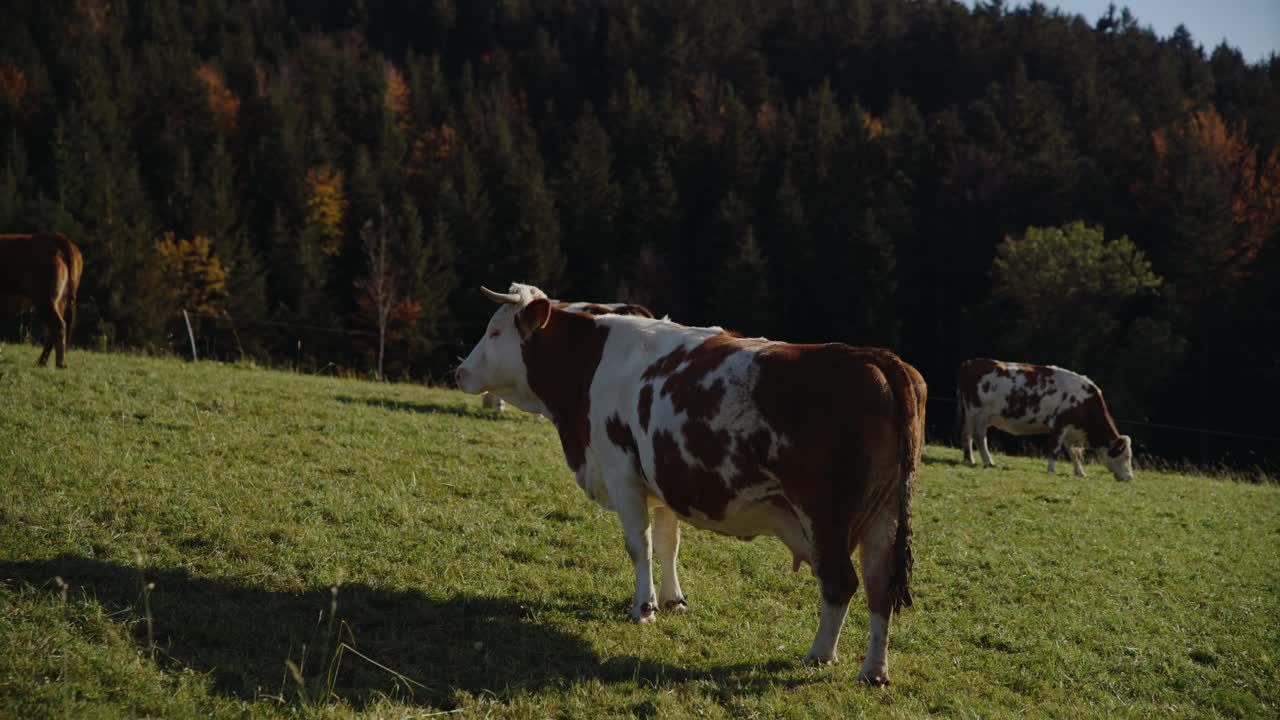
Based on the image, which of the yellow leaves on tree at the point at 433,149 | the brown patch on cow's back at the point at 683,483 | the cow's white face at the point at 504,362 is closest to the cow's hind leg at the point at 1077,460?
the cow's white face at the point at 504,362

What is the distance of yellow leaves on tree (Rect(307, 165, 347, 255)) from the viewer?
72125mm

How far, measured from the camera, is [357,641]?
552 centimetres

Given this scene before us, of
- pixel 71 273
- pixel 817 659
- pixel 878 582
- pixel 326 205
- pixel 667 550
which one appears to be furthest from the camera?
pixel 326 205

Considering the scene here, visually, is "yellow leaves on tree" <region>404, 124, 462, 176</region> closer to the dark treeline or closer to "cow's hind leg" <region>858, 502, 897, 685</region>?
the dark treeline

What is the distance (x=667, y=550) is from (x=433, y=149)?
82.6 metres

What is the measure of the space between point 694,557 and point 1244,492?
14821mm

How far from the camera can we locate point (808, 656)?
570cm

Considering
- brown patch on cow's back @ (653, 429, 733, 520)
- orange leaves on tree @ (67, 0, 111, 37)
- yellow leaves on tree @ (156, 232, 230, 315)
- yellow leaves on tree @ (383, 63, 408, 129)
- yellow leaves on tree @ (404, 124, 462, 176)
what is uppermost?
orange leaves on tree @ (67, 0, 111, 37)

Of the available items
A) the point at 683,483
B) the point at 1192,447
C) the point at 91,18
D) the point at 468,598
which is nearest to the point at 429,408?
the point at 468,598

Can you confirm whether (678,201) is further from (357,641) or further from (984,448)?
(357,641)

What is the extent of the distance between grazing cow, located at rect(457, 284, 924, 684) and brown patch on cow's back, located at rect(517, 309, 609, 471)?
0.01m

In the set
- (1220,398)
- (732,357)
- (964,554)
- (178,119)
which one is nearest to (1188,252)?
(1220,398)

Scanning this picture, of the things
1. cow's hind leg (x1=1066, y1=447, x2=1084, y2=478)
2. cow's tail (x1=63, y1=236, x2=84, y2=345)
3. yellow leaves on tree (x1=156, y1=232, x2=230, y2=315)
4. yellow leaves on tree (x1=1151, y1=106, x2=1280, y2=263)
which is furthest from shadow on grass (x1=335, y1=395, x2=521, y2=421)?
yellow leaves on tree (x1=1151, y1=106, x2=1280, y2=263)

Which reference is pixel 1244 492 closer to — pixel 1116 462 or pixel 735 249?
pixel 1116 462
